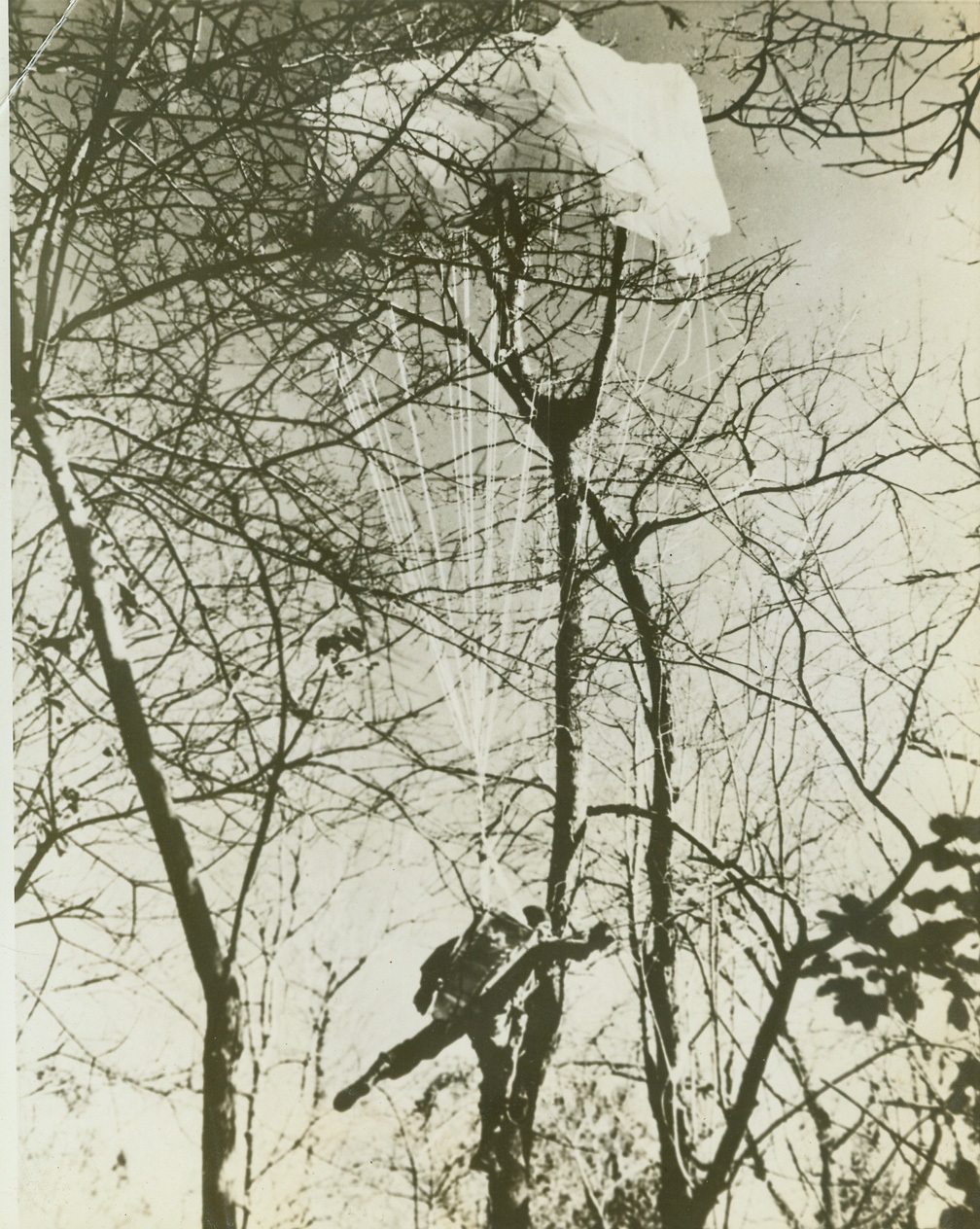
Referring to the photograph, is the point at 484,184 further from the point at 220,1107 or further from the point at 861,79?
the point at 220,1107

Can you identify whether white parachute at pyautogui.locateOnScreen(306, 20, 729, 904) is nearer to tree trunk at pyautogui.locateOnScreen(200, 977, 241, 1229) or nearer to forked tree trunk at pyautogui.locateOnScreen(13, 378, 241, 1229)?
forked tree trunk at pyautogui.locateOnScreen(13, 378, 241, 1229)

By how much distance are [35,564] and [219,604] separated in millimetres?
364

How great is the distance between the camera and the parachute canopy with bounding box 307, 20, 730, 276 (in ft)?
5.05

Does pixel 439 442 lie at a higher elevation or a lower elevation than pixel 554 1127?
higher

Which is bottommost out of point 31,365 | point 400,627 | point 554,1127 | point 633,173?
point 554,1127

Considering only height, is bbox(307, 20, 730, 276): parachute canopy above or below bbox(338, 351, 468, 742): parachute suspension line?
above

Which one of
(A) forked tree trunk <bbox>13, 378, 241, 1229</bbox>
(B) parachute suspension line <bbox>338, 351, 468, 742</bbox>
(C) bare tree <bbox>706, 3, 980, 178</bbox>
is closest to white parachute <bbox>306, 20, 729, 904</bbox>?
(B) parachute suspension line <bbox>338, 351, 468, 742</bbox>

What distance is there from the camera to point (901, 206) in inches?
62.7

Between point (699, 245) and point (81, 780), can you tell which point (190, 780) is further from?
point (699, 245)

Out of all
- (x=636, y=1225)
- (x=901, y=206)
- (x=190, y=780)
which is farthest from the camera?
(x=901, y=206)

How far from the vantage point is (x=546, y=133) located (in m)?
1.55

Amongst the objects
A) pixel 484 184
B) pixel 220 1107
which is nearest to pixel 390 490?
pixel 484 184

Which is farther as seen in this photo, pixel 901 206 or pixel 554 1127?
pixel 901 206


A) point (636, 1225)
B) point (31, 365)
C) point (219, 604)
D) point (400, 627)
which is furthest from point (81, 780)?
point (636, 1225)
